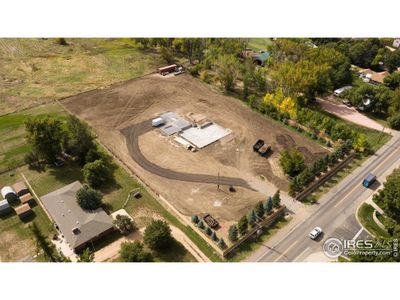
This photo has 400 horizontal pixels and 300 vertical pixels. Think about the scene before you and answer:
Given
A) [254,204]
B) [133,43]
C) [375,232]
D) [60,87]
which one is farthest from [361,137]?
[133,43]

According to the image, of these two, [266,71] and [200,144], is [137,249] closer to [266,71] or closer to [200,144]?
[200,144]

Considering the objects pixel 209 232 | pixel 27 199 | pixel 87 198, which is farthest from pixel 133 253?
pixel 27 199

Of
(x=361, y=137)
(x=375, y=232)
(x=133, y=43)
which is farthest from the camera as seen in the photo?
(x=133, y=43)

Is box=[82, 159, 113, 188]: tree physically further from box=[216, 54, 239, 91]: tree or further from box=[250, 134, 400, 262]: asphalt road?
box=[216, 54, 239, 91]: tree

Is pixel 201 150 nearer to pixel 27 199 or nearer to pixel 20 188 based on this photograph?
pixel 27 199

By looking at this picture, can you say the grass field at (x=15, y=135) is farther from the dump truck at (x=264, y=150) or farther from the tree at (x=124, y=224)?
the dump truck at (x=264, y=150)

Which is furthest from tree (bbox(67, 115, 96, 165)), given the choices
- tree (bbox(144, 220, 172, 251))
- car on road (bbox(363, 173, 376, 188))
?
car on road (bbox(363, 173, 376, 188))
